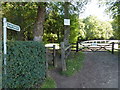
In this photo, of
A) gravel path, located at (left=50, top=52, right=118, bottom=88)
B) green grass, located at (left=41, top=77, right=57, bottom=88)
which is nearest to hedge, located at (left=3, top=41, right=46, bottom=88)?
green grass, located at (left=41, top=77, right=57, bottom=88)

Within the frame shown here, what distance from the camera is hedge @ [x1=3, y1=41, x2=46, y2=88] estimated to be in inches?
102

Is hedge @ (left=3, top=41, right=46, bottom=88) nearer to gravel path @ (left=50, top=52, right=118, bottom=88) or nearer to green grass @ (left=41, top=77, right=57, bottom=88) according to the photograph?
green grass @ (left=41, top=77, right=57, bottom=88)

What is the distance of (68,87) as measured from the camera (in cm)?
372

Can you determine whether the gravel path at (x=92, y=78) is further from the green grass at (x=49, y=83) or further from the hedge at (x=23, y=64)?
the hedge at (x=23, y=64)

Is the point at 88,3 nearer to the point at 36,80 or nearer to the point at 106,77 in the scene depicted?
the point at 106,77

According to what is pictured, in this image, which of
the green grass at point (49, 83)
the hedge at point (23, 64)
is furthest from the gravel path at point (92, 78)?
the hedge at point (23, 64)

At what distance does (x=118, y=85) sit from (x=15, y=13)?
20.5ft

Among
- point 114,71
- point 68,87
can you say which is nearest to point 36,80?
point 68,87

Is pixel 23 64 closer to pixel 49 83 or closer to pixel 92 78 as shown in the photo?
pixel 49 83

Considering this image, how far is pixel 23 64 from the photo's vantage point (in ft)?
9.26

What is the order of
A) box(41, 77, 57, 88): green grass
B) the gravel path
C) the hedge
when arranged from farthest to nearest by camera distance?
the gravel path < box(41, 77, 57, 88): green grass < the hedge

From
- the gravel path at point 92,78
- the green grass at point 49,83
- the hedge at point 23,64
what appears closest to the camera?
the hedge at point 23,64

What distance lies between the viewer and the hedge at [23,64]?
2.58 m

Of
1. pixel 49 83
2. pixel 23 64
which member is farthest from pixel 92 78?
pixel 23 64
